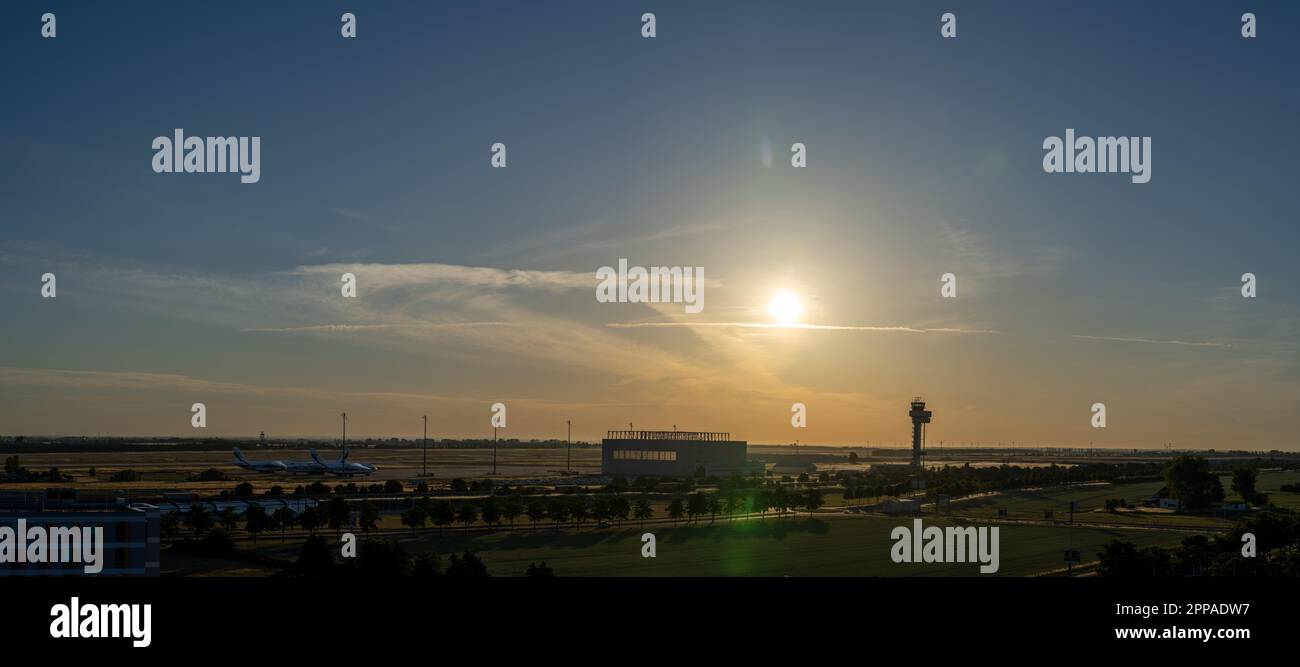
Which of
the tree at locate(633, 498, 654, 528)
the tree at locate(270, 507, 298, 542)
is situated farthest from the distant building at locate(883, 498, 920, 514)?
the tree at locate(270, 507, 298, 542)

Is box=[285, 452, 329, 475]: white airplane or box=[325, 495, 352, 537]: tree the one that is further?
box=[285, 452, 329, 475]: white airplane

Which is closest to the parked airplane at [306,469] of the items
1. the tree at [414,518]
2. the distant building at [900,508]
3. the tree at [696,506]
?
the tree at [414,518]

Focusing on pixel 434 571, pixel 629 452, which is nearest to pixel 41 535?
pixel 434 571

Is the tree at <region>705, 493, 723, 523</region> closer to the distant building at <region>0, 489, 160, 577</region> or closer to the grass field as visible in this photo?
the grass field

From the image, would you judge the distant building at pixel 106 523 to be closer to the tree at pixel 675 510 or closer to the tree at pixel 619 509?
the tree at pixel 619 509

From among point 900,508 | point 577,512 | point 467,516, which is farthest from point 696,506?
point 900,508
